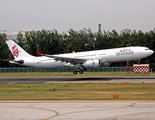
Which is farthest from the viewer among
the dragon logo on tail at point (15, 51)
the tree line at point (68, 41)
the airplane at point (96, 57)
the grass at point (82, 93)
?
the tree line at point (68, 41)

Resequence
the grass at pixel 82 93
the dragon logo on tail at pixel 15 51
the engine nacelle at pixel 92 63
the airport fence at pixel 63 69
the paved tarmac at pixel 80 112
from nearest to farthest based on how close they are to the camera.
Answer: the paved tarmac at pixel 80 112, the grass at pixel 82 93, the engine nacelle at pixel 92 63, the dragon logo on tail at pixel 15 51, the airport fence at pixel 63 69

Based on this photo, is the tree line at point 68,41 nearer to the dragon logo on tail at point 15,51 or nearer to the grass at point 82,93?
the dragon logo on tail at point 15,51

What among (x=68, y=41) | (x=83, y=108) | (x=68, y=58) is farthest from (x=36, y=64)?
(x=68, y=41)

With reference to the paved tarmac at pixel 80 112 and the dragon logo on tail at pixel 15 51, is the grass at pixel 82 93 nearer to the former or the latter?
the paved tarmac at pixel 80 112

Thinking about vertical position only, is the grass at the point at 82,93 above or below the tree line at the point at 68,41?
below

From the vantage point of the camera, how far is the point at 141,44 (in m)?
92.2

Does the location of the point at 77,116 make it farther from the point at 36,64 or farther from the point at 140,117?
the point at 36,64

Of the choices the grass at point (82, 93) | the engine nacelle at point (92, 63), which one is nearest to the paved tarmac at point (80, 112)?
the grass at point (82, 93)

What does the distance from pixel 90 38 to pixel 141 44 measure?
80.2 feet

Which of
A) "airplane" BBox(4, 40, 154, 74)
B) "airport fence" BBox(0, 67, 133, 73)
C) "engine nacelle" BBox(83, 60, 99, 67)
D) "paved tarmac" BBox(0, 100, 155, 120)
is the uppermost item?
"airplane" BBox(4, 40, 154, 74)

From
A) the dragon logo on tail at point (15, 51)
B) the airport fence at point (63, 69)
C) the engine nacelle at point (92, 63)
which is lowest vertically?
the airport fence at point (63, 69)

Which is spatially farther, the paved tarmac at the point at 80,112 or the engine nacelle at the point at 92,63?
the engine nacelle at the point at 92,63

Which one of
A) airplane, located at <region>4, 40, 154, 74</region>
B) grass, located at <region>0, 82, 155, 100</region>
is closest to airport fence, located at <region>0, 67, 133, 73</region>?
airplane, located at <region>4, 40, 154, 74</region>

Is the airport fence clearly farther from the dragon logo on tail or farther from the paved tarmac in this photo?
the paved tarmac
